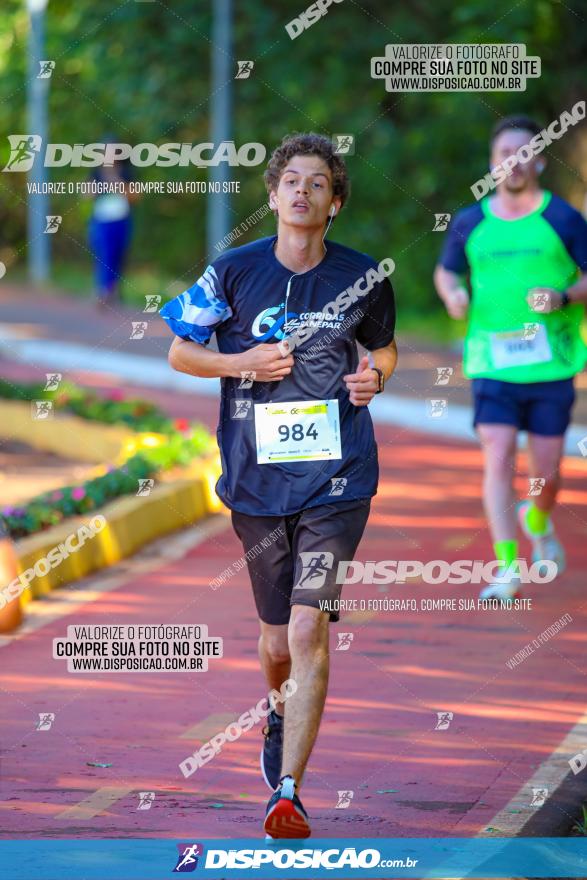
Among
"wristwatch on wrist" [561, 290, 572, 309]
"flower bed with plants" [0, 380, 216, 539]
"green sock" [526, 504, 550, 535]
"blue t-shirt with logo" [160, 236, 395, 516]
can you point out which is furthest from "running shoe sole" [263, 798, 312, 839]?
"green sock" [526, 504, 550, 535]

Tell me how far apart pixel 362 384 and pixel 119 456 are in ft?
26.5

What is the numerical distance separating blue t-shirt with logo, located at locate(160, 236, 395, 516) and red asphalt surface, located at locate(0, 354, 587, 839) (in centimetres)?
101

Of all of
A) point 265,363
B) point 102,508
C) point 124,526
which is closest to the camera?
point 265,363

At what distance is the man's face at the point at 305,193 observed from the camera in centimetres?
552

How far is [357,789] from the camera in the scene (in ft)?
19.2

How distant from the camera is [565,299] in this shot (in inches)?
336

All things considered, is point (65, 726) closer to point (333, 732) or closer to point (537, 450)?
point (333, 732)

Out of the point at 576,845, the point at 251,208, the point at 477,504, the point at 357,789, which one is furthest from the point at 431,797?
the point at 251,208

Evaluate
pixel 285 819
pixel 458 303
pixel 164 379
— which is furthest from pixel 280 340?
pixel 164 379

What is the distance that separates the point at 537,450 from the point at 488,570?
1011 mm

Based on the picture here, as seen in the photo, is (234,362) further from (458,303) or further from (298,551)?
(458,303)

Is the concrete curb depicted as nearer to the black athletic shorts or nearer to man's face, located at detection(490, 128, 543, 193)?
man's face, located at detection(490, 128, 543, 193)

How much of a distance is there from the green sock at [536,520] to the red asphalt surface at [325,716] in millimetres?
309

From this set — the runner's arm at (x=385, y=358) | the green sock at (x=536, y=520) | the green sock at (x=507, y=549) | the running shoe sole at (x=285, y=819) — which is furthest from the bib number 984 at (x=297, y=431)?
the green sock at (x=536, y=520)
